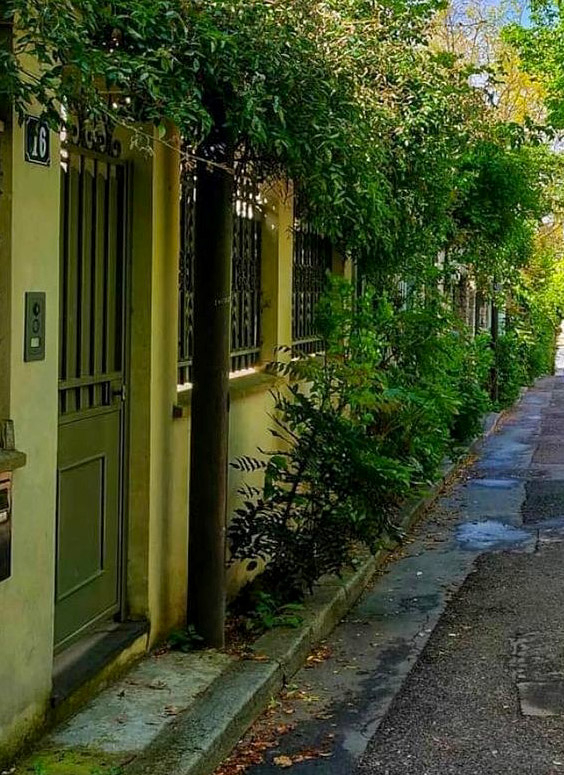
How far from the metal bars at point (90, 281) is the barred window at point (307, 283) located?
3245 millimetres

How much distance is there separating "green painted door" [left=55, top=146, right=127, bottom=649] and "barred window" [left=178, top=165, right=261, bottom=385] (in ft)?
2.57

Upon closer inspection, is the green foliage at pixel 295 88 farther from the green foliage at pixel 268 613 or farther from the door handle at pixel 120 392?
the green foliage at pixel 268 613

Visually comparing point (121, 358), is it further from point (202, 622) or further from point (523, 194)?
point (523, 194)

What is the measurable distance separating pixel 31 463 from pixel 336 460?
295 centimetres

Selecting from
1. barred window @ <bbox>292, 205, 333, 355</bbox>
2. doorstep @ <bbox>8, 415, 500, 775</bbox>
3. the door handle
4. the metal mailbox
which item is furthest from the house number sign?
barred window @ <bbox>292, 205, 333, 355</bbox>

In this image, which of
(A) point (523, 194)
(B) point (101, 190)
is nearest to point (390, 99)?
(B) point (101, 190)

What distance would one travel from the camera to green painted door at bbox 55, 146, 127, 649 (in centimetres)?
548

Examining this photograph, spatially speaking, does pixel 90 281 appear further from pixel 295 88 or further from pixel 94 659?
pixel 94 659

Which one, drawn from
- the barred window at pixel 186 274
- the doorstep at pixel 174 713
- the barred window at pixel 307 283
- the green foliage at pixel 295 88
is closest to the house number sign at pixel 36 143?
the green foliage at pixel 295 88

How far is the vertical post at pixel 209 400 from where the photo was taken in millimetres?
6055

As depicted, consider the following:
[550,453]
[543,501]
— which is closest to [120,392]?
[543,501]

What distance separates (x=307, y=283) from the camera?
989 centimetres

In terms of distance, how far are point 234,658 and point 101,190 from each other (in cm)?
246

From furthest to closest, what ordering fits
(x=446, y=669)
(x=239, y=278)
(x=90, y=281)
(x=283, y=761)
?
1. (x=239, y=278)
2. (x=446, y=669)
3. (x=90, y=281)
4. (x=283, y=761)
